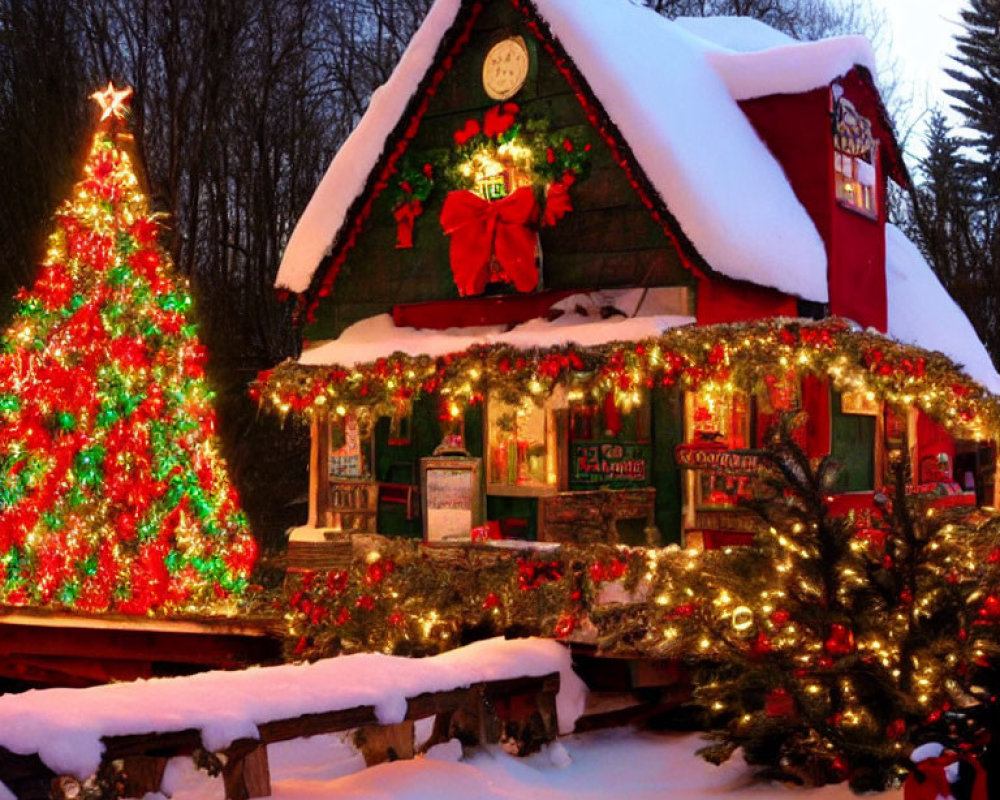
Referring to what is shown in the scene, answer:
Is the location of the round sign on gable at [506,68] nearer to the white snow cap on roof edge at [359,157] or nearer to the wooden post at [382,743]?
the white snow cap on roof edge at [359,157]

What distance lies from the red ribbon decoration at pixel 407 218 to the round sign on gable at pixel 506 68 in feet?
5.25

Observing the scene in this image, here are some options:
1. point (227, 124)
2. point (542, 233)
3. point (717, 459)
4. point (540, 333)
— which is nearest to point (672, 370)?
point (717, 459)

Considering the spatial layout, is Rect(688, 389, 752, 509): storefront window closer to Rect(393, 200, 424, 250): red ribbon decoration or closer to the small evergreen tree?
Rect(393, 200, 424, 250): red ribbon decoration

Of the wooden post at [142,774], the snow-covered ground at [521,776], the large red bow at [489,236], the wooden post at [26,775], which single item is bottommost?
the snow-covered ground at [521,776]

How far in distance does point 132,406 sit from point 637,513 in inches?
203

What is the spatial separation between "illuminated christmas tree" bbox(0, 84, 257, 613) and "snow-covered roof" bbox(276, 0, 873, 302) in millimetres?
3503

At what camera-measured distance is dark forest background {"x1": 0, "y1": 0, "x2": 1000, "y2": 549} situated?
2527 centimetres

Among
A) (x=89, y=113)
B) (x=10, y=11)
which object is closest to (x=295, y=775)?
(x=89, y=113)

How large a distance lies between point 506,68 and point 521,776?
30.5 ft

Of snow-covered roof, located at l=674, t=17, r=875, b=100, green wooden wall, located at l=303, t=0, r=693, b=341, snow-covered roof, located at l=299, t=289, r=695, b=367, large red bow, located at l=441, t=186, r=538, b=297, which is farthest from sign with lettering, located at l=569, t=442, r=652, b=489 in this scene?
snow-covered roof, located at l=674, t=17, r=875, b=100

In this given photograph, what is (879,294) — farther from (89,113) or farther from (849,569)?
(89,113)

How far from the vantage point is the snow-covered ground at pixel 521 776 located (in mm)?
8445

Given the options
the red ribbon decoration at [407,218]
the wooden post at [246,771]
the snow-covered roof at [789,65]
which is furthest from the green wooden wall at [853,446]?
the wooden post at [246,771]

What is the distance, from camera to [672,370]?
1315 centimetres
